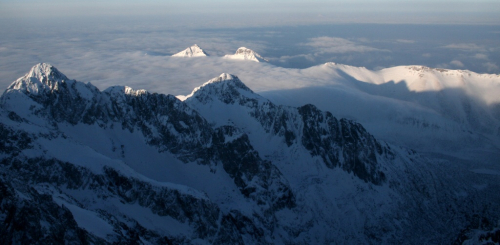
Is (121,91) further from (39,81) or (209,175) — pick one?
(209,175)

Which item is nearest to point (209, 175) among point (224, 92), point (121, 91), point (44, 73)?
point (121, 91)

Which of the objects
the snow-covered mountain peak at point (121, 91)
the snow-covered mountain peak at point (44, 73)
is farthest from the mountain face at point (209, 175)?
the snow-covered mountain peak at point (121, 91)

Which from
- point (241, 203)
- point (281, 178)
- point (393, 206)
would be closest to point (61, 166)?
point (241, 203)

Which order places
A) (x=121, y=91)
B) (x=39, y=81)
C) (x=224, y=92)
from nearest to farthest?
(x=39, y=81) → (x=121, y=91) → (x=224, y=92)

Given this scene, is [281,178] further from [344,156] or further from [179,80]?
[179,80]

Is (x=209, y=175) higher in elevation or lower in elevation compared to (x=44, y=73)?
lower

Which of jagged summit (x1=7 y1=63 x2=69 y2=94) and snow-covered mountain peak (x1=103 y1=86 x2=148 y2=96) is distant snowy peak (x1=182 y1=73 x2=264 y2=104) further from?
jagged summit (x1=7 y1=63 x2=69 y2=94)

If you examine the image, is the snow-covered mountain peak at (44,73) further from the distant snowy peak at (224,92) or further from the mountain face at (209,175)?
the distant snowy peak at (224,92)
